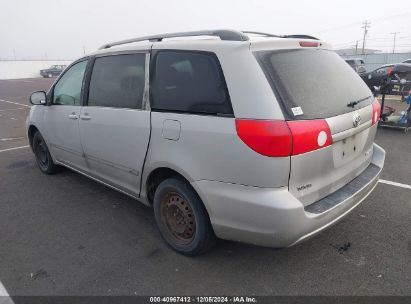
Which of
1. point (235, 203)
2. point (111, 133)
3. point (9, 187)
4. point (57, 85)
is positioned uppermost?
point (57, 85)

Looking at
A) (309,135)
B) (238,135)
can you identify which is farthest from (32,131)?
(309,135)

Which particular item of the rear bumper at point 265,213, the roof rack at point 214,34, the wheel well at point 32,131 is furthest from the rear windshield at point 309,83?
the wheel well at point 32,131

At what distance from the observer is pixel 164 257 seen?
9.56 feet

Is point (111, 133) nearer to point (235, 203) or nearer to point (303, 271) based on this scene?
point (235, 203)

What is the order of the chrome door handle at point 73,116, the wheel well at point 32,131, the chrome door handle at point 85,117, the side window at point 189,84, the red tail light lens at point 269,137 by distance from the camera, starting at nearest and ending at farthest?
the red tail light lens at point 269,137
the side window at point 189,84
the chrome door handle at point 85,117
the chrome door handle at point 73,116
the wheel well at point 32,131

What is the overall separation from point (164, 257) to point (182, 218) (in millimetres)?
378

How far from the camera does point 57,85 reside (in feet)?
14.5

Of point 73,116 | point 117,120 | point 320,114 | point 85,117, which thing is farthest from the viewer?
point 73,116

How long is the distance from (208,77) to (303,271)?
5.61ft

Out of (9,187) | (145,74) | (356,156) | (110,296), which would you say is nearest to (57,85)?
(9,187)

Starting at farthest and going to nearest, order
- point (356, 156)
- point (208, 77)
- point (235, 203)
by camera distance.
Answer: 1. point (356, 156)
2. point (208, 77)
3. point (235, 203)

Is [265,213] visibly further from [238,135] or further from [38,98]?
[38,98]

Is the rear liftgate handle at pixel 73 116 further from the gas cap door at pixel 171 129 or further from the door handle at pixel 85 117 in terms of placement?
the gas cap door at pixel 171 129

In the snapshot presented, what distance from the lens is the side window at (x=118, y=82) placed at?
10.1 ft
